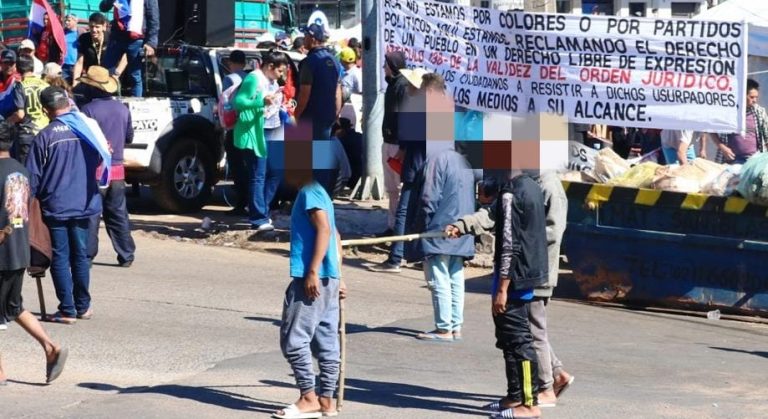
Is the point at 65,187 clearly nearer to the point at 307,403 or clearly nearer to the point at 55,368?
the point at 55,368

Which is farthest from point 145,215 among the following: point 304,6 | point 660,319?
point 304,6

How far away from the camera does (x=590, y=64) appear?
12016 mm

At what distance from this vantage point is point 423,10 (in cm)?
1367

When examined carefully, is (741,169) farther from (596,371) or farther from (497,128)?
(497,128)

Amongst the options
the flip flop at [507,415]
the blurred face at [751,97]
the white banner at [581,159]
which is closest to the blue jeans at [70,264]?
the flip flop at [507,415]

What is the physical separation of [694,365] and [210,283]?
4482mm

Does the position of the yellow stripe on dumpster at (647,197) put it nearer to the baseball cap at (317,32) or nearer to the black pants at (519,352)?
the black pants at (519,352)

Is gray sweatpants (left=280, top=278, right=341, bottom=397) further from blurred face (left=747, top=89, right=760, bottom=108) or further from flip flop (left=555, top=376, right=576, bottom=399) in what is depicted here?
blurred face (left=747, top=89, right=760, bottom=108)

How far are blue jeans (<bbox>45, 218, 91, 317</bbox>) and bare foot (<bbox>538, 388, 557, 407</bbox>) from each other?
388 centimetres

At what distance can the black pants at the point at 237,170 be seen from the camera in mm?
14641

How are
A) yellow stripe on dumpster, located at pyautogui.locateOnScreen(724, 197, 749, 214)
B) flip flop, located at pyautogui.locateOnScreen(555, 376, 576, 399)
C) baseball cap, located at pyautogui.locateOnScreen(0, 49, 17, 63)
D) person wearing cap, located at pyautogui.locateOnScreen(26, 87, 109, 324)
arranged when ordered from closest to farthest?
1. flip flop, located at pyautogui.locateOnScreen(555, 376, 576, 399)
2. person wearing cap, located at pyautogui.locateOnScreen(26, 87, 109, 324)
3. yellow stripe on dumpster, located at pyautogui.locateOnScreen(724, 197, 749, 214)
4. baseball cap, located at pyautogui.locateOnScreen(0, 49, 17, 63)

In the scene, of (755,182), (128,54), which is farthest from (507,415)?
(128,54)

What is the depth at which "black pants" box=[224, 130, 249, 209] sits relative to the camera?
1464 centimetres

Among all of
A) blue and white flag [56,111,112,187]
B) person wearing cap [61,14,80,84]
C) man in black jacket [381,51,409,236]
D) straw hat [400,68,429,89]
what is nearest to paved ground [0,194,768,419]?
blue and white flag [56,111,112,187]
